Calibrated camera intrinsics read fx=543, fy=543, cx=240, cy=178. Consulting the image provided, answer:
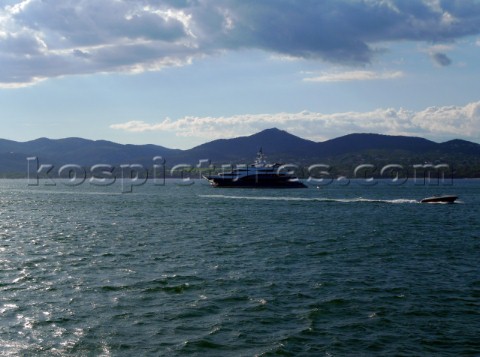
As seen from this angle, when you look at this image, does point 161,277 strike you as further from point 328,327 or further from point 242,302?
point 328,327

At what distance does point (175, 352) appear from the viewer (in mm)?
19078

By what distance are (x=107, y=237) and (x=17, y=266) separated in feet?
55.3

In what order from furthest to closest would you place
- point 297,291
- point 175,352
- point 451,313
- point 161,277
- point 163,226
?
point 163,226
point 161,277
point 297,291
point 451,313
point 175,352

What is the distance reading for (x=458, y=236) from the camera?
171 ft

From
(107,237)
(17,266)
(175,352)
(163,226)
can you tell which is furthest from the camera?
(163,226)

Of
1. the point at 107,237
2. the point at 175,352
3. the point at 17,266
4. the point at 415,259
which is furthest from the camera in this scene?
the point at 107,237

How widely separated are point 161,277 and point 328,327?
12.3 m

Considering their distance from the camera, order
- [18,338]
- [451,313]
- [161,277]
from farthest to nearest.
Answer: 1. [161,277]
2. [451,313]
3. [18,338]

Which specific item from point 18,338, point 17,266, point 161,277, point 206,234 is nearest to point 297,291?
point 161,277

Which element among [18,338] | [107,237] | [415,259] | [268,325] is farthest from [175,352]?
[107,237]

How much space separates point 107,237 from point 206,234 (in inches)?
381

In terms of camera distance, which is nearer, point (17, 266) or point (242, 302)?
point (242, 302)

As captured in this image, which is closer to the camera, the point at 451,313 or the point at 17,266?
the point at 451,313

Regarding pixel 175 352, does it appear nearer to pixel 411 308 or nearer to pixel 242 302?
pixel 242 302
